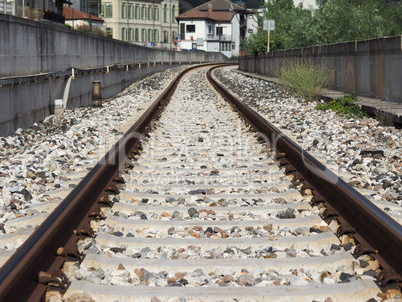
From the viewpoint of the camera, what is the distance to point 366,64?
635 inches

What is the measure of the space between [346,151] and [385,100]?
6.33m

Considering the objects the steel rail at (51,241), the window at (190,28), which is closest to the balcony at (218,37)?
the window at (190,28)

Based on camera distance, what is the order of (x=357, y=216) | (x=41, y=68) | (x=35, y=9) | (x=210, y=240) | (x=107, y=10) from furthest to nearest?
(x=107, y=10), (x=35, y=9), (x=41, y=68), (x=357, y=216), (x=210, y=240)

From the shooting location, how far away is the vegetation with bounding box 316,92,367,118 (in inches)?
526

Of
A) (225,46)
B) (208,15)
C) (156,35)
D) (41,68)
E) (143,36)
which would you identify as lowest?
(41,68)

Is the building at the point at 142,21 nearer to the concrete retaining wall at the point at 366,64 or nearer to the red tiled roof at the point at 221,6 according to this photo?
the red tiled roof at the point at 221,6

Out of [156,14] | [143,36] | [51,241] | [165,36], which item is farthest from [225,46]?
[51,241]

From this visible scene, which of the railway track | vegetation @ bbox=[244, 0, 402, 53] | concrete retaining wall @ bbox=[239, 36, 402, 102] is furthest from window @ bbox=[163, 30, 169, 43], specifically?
the railway track

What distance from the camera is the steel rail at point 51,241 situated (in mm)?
3305

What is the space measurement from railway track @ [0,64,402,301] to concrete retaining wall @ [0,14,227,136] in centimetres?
412

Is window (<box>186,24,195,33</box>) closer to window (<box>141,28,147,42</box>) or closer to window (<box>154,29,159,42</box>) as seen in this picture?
window (<box>154,29,159,42</box>)

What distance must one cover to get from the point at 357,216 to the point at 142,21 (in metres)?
111

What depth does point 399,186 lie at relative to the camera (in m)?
6.47

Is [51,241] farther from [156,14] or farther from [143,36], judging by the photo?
[156,14]
